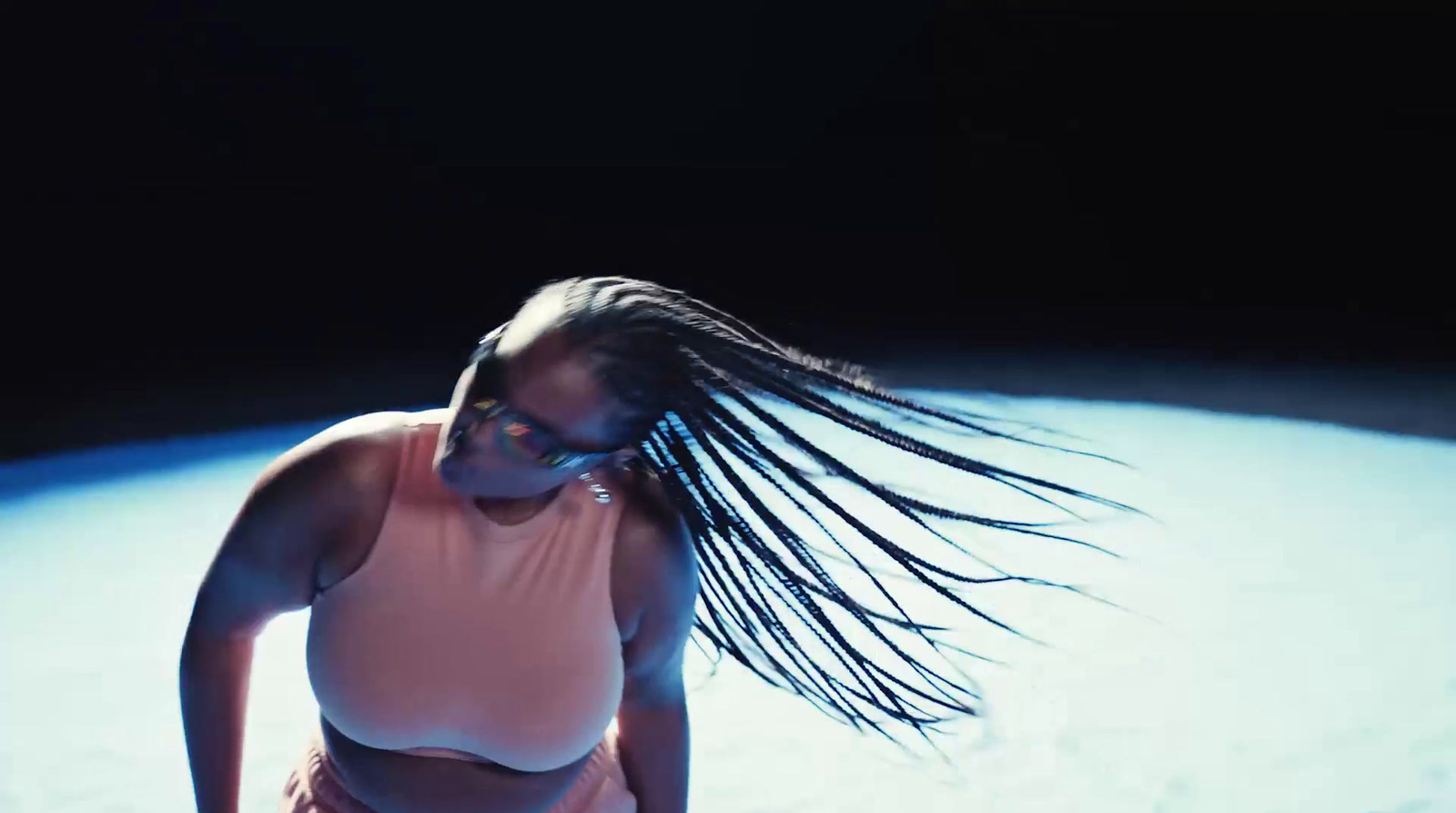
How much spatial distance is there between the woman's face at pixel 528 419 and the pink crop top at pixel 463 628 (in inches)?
1.5

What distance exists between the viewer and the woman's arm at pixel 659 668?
3.06ft

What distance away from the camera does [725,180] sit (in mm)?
6586

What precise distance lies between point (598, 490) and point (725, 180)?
5.80 meters

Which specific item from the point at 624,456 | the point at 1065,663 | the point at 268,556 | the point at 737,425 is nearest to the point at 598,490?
the point at 624,456

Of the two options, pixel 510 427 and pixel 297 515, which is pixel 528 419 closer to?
pixel 510 427

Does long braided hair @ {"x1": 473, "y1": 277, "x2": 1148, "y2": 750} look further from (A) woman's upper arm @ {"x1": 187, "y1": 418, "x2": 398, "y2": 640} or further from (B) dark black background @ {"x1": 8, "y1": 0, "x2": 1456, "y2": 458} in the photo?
(B) dark black background @ {"x1": 8, "y1": 0, "x2": 1456, "y2": 458}

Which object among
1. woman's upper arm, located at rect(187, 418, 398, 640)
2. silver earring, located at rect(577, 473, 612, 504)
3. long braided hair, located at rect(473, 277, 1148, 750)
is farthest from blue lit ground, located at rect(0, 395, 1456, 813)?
woman's upper arm, located at rect(187, 418, 398, 640)

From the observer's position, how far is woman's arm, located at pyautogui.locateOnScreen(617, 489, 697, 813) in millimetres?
934

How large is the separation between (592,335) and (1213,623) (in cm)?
209

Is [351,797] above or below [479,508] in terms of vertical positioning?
below

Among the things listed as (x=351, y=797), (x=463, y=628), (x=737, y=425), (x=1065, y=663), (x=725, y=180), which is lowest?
(x=1065, y=663)

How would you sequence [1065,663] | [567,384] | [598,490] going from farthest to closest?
[1065,663] < [598,490] < [567,384]

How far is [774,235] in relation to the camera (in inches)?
263

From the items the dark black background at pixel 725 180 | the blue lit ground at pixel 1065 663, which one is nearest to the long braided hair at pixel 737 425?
the blue lit ground at pixel 1065 663
